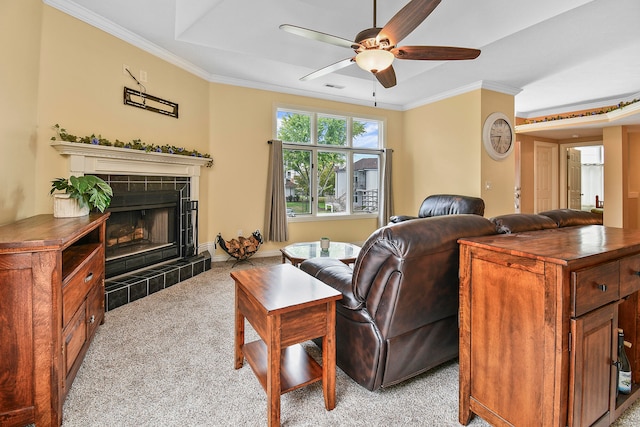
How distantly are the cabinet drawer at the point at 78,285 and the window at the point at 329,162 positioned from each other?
3.20 metres

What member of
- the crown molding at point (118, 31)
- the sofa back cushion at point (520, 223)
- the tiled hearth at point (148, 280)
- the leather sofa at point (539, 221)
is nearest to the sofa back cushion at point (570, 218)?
the leather sofa at point (539, 221)

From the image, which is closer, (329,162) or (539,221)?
(539,221)

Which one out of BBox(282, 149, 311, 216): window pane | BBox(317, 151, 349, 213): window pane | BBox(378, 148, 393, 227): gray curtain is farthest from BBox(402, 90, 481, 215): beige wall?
BBox(282, 149, 311, 216): window pane

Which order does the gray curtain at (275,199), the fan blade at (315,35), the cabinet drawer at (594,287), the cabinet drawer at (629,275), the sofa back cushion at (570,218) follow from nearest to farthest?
the cabinet drawer at (594,287), the cabinet drawer at (629,275), the sofa back cushion at (570,218), the fan blade at (315,35), the gray curtain at (275,199)

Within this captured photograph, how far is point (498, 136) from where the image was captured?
188 inches

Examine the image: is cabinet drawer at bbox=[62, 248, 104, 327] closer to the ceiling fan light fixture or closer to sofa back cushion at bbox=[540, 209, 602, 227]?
the ceiling fan light fixture

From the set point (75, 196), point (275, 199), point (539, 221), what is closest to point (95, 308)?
point (75, 196)

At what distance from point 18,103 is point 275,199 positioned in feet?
9.83

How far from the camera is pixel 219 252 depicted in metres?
Result: 4.54

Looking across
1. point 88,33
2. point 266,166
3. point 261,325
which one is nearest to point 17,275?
point 261,325

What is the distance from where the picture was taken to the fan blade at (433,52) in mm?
2244

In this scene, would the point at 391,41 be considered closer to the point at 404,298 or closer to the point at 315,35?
the point at 315,35

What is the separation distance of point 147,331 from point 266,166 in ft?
9.84

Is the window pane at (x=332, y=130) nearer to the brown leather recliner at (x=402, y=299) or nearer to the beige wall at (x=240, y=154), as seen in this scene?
the beige wall at (x=240, y=154)
